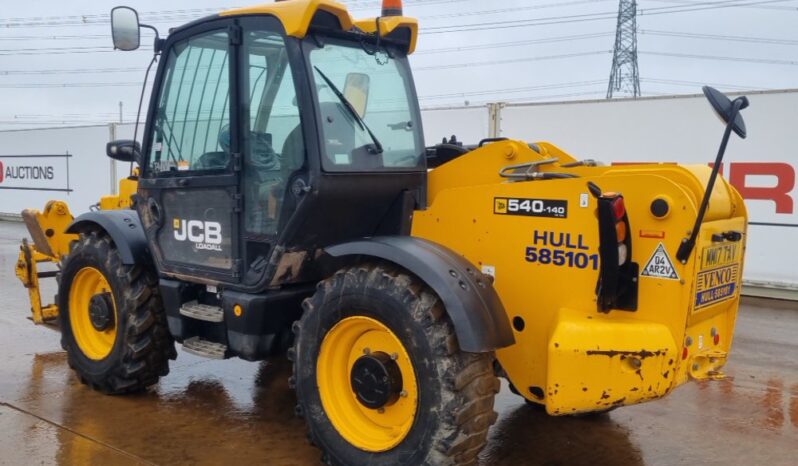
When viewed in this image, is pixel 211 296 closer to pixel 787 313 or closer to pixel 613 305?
pixel 613 305

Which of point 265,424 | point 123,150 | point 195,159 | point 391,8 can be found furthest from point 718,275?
point 123,150

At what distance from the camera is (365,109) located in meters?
4.30

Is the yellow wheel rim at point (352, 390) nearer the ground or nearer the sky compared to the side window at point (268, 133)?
nearer the ground

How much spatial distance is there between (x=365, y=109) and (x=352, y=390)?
1.55 metres

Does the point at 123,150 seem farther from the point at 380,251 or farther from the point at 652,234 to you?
the point at 652,234

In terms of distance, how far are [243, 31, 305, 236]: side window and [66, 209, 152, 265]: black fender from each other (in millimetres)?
1075

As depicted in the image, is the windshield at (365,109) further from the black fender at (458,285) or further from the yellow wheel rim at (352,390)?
the yellow wheel rim at (352,390)

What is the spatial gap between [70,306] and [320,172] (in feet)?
Answer: 8.56

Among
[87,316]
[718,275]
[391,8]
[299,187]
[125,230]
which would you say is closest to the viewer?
[718,275]

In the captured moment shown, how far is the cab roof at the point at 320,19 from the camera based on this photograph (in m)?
4.00

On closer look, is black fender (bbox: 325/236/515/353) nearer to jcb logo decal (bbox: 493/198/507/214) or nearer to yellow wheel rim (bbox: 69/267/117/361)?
jcb logo decal (bbox: 493/198/507/214)

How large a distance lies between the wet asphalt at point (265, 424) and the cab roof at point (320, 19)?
234cm

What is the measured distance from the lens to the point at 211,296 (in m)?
4.76

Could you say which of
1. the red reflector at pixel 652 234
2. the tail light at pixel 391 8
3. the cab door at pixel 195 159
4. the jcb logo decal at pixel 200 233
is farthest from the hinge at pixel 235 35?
the red reflector at pixel 652 234
